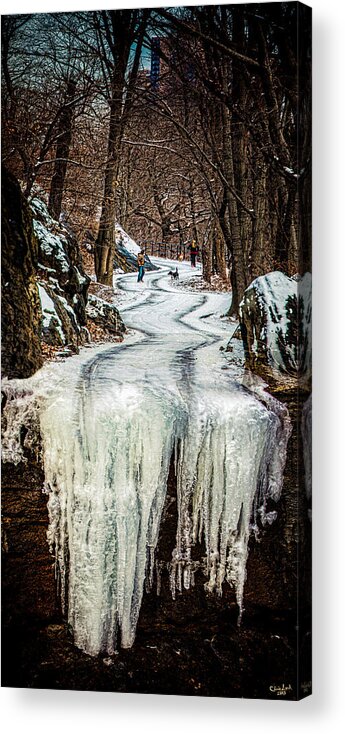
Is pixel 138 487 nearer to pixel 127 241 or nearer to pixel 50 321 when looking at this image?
pixel 50 321

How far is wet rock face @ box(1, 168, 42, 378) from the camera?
229 inches

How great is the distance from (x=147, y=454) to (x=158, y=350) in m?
0.43

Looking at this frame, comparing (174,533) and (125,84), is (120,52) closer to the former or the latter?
(125,84)

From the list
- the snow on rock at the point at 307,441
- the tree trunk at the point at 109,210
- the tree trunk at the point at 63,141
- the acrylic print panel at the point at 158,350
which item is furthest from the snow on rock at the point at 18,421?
the snow on rock at the point at 307,441

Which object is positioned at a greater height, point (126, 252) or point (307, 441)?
point (126, 252)

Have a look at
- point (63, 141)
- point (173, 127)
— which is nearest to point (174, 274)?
point (173, 127)

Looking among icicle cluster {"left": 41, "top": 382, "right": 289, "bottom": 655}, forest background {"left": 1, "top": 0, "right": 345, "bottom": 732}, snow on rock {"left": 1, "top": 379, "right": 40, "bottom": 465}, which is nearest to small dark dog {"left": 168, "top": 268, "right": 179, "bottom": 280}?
icicle cluster {"left": 41, "top": 382, "right": 289, "bottom": 655}

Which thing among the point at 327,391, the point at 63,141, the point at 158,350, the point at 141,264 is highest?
the point at 63,141

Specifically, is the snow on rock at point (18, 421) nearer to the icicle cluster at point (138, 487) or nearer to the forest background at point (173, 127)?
the icicle cluster at point (138, 487)

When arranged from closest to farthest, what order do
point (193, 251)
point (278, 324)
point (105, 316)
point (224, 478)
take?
point (278, 324) < point (224, 478) < point (193, 251) < point (105, 316)

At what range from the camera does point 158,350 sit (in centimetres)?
571

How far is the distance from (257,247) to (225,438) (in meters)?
0.77

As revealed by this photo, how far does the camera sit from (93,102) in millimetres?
5742

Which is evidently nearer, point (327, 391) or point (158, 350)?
point (327, 391)
